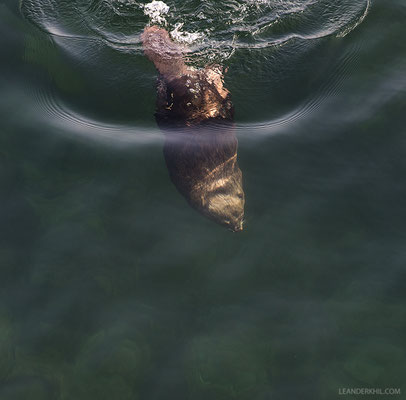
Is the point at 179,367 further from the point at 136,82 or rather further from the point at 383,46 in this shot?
the point at 383,46

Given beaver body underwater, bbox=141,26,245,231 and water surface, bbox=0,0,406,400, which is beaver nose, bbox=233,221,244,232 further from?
water surface, bbox=0,0,406,400

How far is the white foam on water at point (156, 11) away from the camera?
704cm

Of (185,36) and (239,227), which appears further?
(185,36)

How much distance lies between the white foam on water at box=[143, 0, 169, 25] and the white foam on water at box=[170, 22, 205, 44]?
232 mm

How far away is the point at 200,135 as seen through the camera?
18.7ft

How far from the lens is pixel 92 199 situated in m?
4.86

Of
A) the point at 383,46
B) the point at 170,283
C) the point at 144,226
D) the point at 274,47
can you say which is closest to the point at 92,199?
the point at 144,226

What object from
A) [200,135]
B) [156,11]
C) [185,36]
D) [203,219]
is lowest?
[203,219]

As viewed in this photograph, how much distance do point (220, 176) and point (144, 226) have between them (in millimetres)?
1229

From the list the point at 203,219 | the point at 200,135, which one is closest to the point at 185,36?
the point at 200,135

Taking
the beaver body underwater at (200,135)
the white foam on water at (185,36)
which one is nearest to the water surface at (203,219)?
the white foam on water at (185,36)

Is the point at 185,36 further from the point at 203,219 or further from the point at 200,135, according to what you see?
the point at 203,219

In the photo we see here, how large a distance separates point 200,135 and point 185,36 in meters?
2.04

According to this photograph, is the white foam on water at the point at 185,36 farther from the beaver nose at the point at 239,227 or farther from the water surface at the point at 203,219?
the beaver nose at the point at 239,227
